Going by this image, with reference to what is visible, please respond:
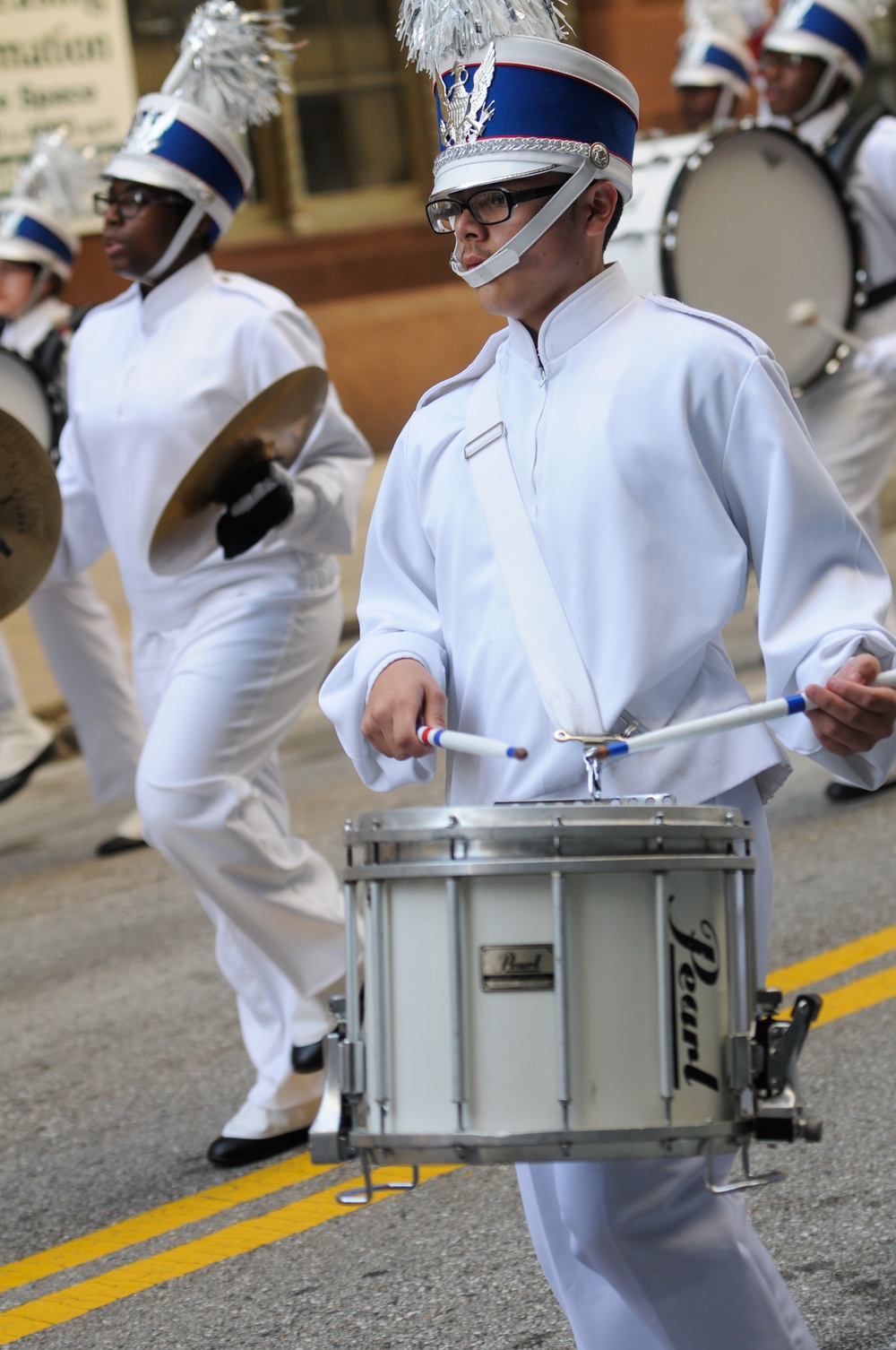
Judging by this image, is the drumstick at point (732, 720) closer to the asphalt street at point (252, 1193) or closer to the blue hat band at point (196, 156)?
the asphalt street at point (252, 1193)

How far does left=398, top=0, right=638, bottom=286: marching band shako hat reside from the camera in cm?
254

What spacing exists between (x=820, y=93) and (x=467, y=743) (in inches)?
193

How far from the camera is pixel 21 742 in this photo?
8422 mm

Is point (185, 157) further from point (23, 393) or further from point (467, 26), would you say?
A: point (23, 393)

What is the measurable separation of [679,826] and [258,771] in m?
2.47

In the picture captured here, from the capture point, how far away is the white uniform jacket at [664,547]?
247 centimetres

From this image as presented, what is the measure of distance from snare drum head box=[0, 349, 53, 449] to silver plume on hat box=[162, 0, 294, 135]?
265 centimetres

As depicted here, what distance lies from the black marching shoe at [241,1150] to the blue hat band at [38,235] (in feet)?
19.8

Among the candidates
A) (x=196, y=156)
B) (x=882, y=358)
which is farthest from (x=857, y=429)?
(x=196, y=156)

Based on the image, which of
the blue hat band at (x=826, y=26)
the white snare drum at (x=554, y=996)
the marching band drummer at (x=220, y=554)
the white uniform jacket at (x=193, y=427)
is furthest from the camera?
the blue hat band at (x=826, y=26)

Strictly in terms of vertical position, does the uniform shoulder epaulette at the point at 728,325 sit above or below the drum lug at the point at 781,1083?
above

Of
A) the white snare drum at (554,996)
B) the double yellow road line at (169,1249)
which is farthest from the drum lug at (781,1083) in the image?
the double yellow road line at (169,1249)

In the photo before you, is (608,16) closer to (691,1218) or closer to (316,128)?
(316,128)

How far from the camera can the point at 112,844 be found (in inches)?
282
